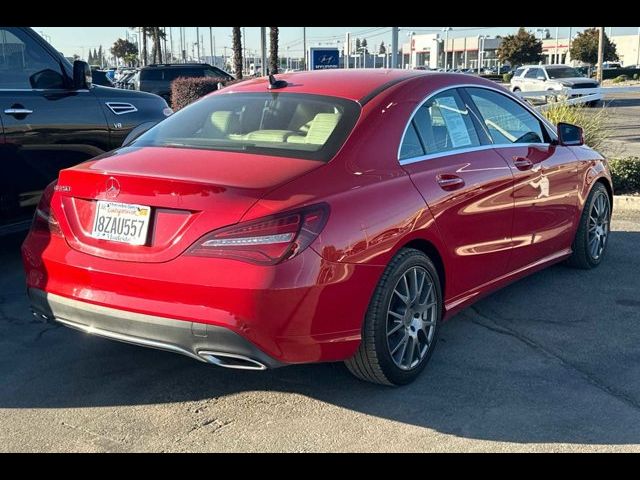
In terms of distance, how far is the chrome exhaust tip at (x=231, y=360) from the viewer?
10.6 feet

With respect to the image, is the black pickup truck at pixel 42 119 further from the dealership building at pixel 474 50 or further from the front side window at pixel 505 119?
the dealership building at pixel 474 50

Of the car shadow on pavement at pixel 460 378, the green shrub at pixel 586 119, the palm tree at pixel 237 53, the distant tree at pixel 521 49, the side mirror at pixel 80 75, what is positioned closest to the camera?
the car shadow on pavement at pixel 460 378

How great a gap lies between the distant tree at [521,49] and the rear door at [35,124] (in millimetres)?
58598

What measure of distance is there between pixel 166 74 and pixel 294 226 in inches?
887

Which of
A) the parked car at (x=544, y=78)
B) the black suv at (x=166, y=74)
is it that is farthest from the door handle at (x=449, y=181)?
the parked car at (x=544, y=78)

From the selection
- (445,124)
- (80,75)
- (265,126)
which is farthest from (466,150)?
(80,75)

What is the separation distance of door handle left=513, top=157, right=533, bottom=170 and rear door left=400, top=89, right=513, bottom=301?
16 cm

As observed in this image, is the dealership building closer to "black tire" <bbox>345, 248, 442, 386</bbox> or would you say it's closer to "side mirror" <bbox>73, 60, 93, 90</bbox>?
"side mirror" <bbox>73, 60, 93, 90</bbox>

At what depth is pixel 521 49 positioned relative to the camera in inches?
2375

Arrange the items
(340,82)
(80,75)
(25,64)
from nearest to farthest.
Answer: (340,82) < (25,64) < (80,75)

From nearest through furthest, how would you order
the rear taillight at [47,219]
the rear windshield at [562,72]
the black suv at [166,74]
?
the rear taillight at [47,219] < the black suv at [166,74] < the rear windshield at [562,72]

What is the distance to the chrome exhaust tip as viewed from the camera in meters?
3.24

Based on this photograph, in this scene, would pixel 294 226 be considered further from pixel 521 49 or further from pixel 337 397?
pixel 521 49
